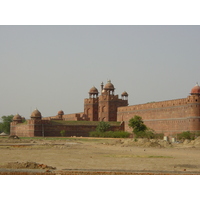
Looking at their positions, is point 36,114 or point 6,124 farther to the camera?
point 6,124

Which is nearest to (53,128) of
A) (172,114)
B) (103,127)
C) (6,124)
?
(103,127)

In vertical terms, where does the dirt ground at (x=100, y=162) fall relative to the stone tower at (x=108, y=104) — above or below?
below

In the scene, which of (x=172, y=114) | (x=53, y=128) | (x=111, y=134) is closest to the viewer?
(x=172, y=114)

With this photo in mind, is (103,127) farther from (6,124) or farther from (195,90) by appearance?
(6,124)

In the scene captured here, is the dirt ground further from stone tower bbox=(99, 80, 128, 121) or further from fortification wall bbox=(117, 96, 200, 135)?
stone tower bbox=(99, 80, 128, 121)

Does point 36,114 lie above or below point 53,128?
above

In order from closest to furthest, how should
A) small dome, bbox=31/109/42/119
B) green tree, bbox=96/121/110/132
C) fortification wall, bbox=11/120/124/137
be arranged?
1. fortification wall, bbox=11/120/124/137
2. green tree, bbox=96/121/110/132
3. small dome, bbox=31/109/42/119

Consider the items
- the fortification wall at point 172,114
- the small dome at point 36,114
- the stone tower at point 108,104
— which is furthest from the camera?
the stone tower at point 108,104

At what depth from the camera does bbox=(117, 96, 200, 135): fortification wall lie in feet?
180

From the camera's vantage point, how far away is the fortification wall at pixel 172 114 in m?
54.8

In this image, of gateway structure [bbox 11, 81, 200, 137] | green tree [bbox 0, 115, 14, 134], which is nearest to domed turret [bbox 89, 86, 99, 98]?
gateway structure [bbox 11, 81, 200, 137]

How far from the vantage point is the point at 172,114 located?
6041 centimetres

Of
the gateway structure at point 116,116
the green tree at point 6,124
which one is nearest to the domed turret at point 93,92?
the gateway structure at point 116,116

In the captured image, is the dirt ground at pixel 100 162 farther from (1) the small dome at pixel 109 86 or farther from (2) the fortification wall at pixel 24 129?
(1) the small dome at pixel 109 86
